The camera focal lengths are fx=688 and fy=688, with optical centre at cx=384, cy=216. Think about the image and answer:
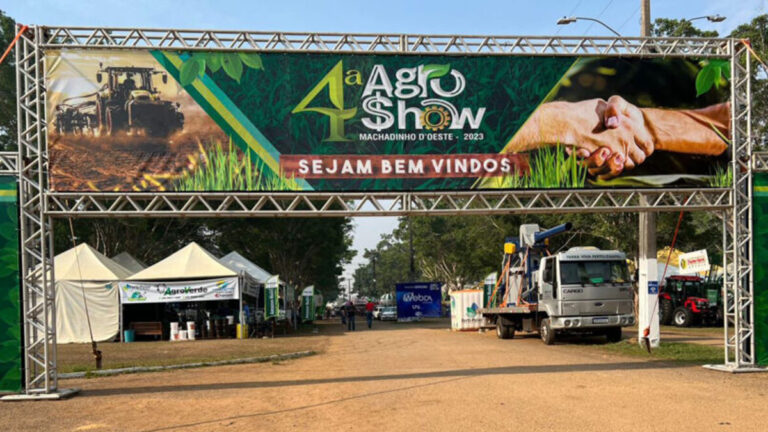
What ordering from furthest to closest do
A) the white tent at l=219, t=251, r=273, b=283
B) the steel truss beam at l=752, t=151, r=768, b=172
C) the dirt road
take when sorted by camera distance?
the white tent at l=219, t=251, r=273, b=283, the steel truss beam at l=752, t=151, r=768, b=172, the dirt road

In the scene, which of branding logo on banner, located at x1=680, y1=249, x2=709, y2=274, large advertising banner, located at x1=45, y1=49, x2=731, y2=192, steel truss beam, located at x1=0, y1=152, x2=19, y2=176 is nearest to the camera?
steel truss beam, located at x1=0, y1=152, x2=19, y2=176

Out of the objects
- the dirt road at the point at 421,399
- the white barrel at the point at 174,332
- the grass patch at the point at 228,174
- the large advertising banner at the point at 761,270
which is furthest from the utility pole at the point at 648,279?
the white barrel at the point at 174,332

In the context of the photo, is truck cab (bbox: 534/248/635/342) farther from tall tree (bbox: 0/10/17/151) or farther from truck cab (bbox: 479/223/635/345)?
tall tree (bbox: 0/10/17/151)

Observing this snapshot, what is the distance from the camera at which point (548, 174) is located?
13898 mm

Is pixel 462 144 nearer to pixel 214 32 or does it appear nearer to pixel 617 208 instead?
pixel 617 208

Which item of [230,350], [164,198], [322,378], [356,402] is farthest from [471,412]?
[230,350]

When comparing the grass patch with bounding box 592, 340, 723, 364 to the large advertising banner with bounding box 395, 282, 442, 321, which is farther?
the large advertising banner with bounding box 395, 282, 442, 321

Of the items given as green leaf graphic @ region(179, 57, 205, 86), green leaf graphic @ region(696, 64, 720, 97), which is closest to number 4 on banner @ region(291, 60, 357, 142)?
green leaf graphic @ region(179, 57, 205, 86)

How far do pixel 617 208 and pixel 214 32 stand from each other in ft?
28.3

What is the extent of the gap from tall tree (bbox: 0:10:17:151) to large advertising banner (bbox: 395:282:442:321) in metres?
24.6

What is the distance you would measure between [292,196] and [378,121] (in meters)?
2.25

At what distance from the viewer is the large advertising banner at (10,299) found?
12.4 m

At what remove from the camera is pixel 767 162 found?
14.3m

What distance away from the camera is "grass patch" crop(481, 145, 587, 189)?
13797mm
